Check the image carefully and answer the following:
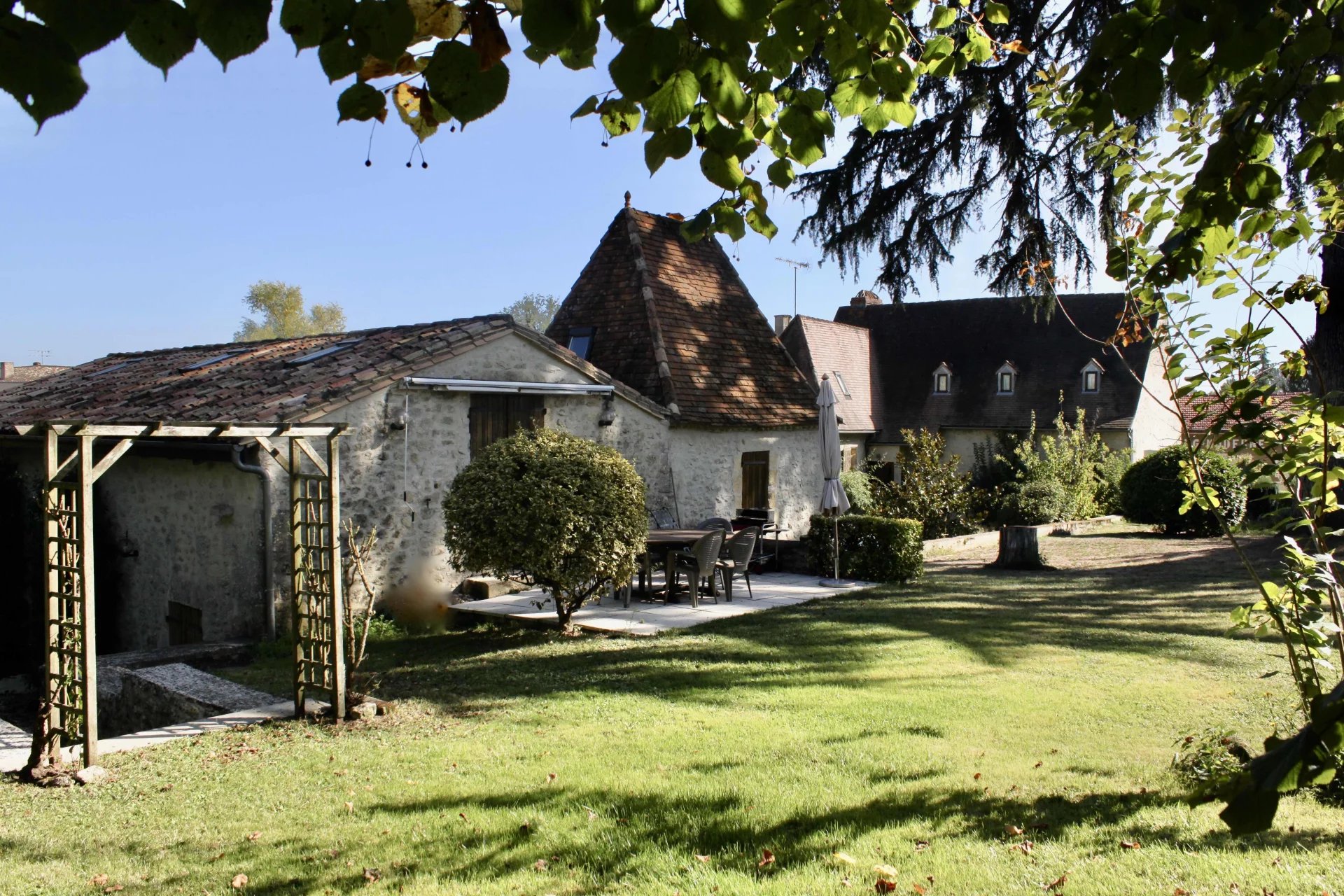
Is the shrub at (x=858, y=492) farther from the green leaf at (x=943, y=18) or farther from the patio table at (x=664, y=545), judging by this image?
the green leaf at (x=943, y=18)

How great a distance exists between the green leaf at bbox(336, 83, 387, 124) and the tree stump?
1553 centimetres

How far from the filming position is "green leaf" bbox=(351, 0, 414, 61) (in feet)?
7.14

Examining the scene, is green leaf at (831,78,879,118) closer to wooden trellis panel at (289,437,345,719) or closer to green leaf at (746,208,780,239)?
green leaf at (746,208,780,239)

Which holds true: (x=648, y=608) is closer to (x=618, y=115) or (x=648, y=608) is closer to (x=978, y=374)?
(x=618, y=115)

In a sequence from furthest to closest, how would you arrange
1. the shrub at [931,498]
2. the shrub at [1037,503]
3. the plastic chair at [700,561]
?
the shrub at [1037,503] < the shrub at [931,498] < the plastic chair at [700,561]

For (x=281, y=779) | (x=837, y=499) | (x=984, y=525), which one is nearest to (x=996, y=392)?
(x=984, y=525)

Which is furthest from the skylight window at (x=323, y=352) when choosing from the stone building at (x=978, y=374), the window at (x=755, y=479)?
the stone building at (x=978, y=374)

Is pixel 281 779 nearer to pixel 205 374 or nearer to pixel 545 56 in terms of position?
pixel 545 56

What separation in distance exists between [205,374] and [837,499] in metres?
9.94

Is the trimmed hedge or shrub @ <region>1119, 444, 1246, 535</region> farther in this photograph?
shrub @ <region>1119, 444, 1246, 535</region>

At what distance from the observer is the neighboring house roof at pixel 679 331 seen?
56.2 feet

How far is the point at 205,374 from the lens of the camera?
14867mm

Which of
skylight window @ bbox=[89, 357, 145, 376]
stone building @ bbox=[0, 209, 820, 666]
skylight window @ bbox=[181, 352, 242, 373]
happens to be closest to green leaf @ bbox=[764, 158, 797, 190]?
stone building @ bbox=[0, 209, 820, 666]

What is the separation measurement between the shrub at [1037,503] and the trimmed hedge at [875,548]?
926cm
